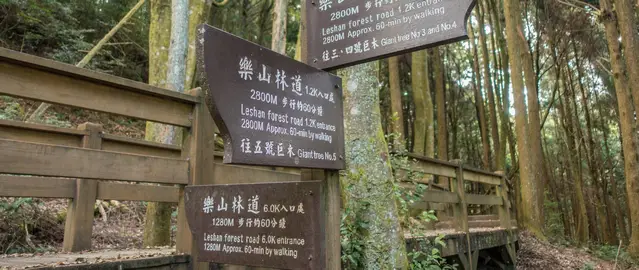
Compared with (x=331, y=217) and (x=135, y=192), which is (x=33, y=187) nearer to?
(x=135, y=192)

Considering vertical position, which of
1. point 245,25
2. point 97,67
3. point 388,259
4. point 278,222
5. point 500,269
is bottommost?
point 500,269

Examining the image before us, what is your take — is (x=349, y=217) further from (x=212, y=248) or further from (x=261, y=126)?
(x=261, y=126)

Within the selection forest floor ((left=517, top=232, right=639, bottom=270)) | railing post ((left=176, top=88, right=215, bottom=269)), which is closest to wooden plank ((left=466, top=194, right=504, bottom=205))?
forest floor ((left=517, top=232, right=639, bottom=270))

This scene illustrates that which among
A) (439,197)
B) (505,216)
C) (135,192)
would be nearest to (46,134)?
(135,192)

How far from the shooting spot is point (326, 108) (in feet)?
7.66

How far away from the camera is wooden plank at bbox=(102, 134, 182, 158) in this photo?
4.84 m

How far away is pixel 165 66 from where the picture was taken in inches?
304

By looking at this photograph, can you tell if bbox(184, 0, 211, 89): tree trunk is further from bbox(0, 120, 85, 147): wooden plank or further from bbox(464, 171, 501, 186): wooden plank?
bbox(464, 171, 501, 186): wooden plank

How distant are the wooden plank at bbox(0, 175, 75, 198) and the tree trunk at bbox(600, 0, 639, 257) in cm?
1217

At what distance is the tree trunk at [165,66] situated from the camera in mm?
5164

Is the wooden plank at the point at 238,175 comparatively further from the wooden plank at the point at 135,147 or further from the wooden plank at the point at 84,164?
the wooden plank at the point at 135,147

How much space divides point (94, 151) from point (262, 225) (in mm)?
1347

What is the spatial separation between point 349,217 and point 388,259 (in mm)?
484

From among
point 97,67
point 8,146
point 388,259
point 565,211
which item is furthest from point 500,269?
point 565,211
